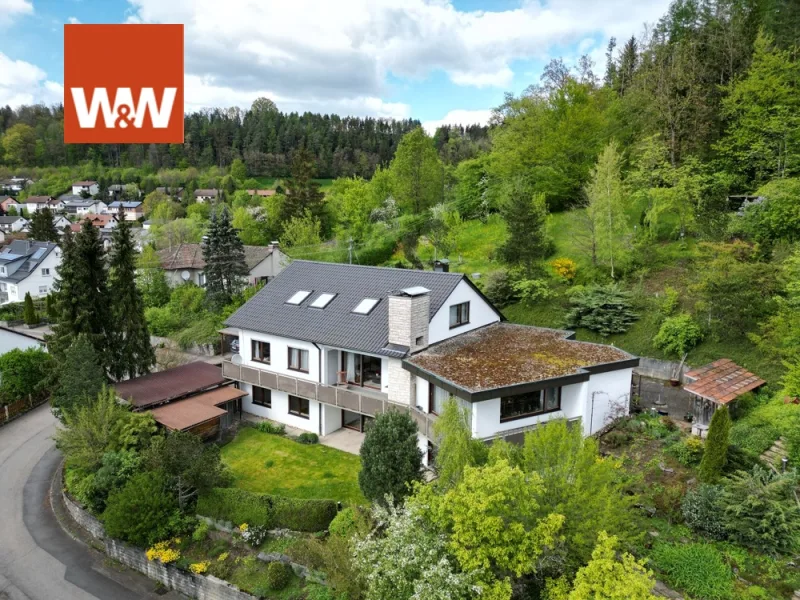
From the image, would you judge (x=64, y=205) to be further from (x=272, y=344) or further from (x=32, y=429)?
(x=272, y=344)

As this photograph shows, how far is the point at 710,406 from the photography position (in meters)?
18.6

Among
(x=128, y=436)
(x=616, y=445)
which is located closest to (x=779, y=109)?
(x=616, y=445)

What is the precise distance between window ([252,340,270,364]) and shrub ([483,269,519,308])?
13.6m

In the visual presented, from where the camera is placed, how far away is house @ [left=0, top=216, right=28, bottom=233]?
89.2 m

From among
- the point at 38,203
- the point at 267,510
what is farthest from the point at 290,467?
the point at 38,203

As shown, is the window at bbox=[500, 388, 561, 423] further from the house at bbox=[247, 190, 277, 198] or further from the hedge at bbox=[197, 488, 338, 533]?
the house at bbox=[247, 190, 277, 198]

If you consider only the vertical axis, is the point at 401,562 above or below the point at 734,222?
below

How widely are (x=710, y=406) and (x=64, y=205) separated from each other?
120 m

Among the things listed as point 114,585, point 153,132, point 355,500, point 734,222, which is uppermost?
point 153,132

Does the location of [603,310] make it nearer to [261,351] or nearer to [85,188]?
[261,351]

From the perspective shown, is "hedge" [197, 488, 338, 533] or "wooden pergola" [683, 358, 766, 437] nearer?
"hedge" [197, 488, 338, 533]

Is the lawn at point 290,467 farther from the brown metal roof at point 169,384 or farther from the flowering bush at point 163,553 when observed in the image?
the flowering bush at point 163,553

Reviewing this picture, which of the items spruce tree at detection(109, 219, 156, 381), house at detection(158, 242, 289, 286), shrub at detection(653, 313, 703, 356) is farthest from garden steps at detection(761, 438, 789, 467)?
house at detection(158, 242, 289, 286)

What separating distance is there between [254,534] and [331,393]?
6.60 meters
